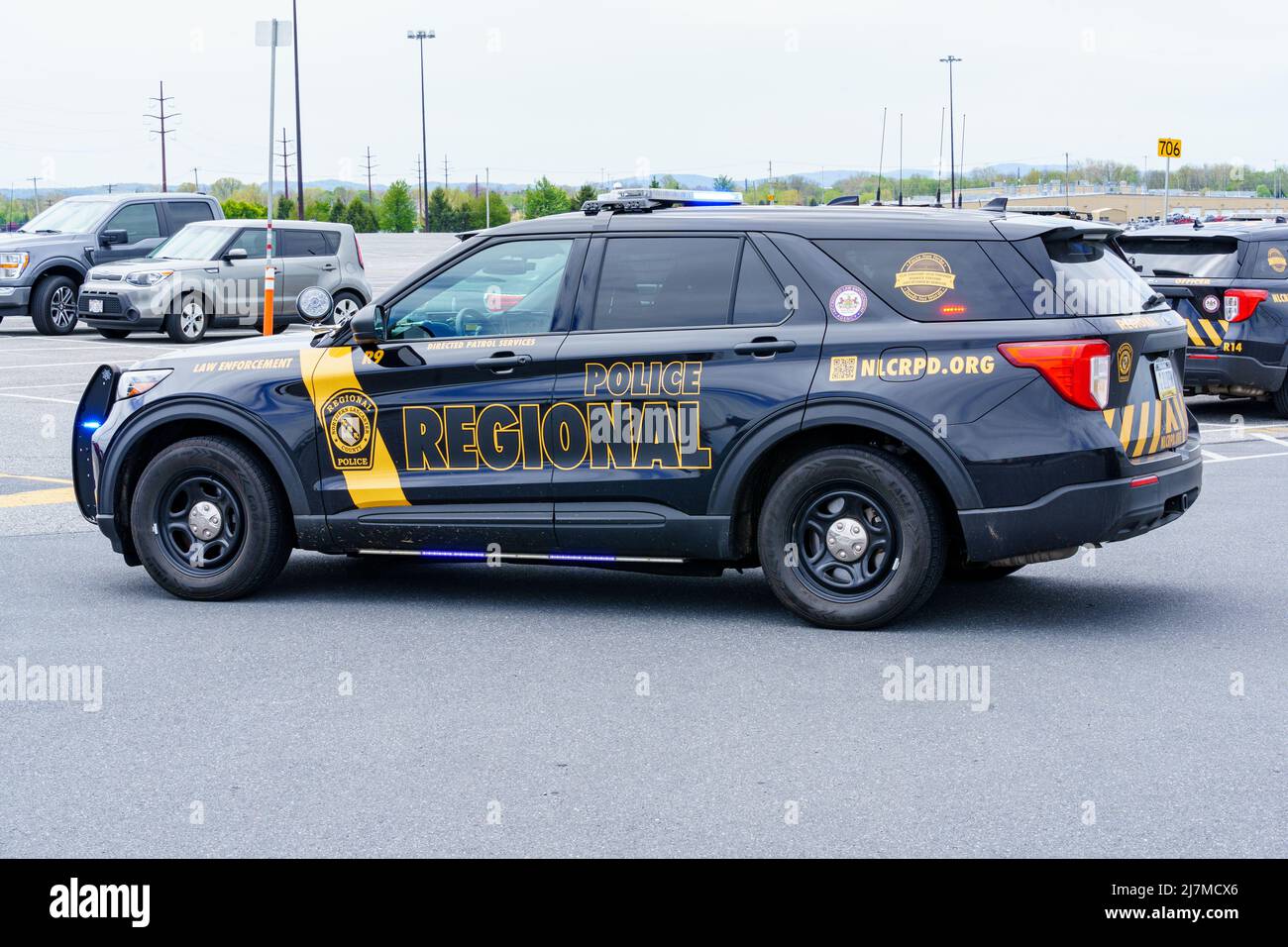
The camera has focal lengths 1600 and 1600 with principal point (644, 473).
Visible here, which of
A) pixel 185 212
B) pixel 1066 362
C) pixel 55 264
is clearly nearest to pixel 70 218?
pixel 55 264

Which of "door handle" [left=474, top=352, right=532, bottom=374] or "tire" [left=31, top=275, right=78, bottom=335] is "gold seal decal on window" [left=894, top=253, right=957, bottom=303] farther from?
"tire" [left=31, top=275, right=78, bottom=335]

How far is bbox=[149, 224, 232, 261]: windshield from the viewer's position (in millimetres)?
23641

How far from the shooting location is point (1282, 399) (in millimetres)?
15008

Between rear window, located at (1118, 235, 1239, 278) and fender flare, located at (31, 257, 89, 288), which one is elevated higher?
fender flare, located at (31, 257, 89, 288)

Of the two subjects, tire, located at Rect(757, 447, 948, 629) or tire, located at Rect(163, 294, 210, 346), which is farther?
tire, located at Rect(163, 294, 210, 346)

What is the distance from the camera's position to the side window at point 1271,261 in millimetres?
14516

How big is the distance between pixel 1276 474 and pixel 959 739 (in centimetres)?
723

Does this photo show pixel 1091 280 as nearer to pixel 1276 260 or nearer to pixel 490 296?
pixel 490 296

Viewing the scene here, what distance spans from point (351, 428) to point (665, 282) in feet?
5.24

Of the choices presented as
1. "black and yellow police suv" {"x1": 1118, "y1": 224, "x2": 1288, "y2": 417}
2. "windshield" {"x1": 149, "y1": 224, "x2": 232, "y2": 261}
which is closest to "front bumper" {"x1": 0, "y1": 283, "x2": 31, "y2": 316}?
"windshield" {"x1": 149, "y1": 224, "x2": 232, "y2": 261}

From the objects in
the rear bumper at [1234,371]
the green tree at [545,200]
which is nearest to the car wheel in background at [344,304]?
the rear bumper at [1234,371]

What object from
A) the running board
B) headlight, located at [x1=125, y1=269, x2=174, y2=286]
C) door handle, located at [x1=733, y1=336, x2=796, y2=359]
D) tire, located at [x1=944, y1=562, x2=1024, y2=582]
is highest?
headlight, located at [x1=125, y1=269, x2=174, y2=286]

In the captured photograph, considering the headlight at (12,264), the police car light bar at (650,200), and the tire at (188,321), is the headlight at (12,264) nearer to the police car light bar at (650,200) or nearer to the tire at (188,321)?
the tire at (188,321)

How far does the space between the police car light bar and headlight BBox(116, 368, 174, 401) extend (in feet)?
→ 7.15
